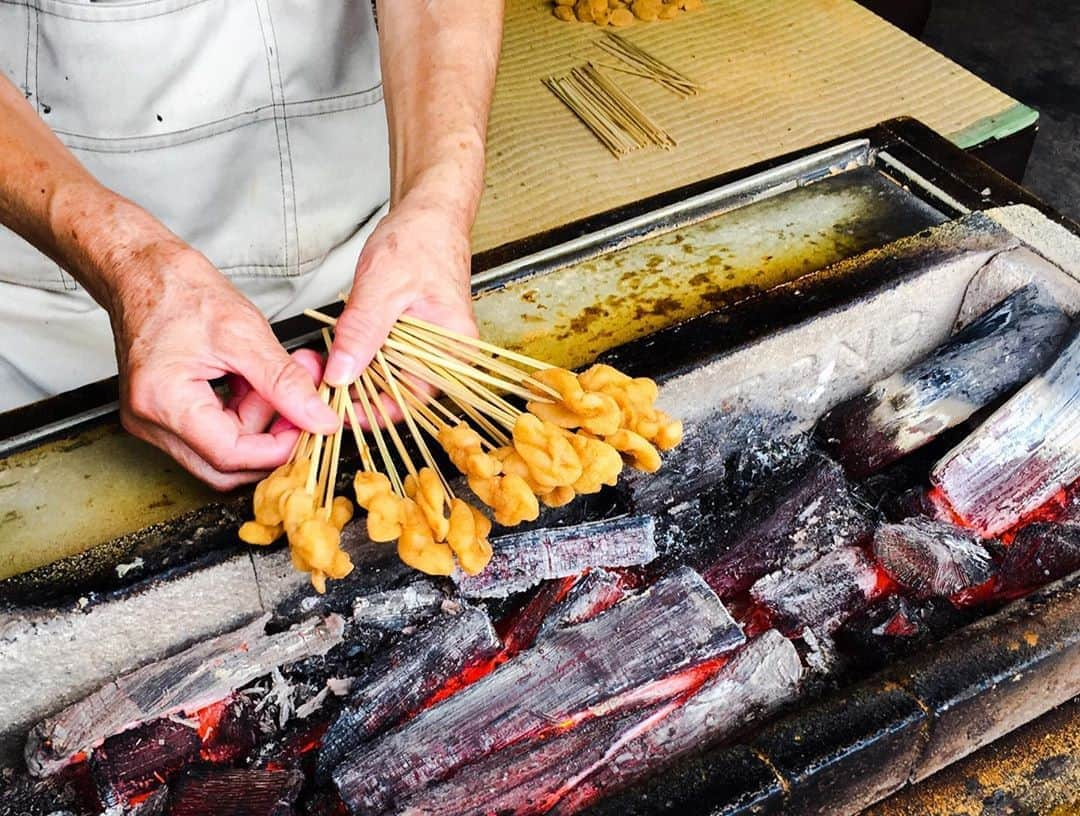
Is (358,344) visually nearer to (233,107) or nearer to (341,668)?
(341,668)

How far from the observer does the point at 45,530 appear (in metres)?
2.00

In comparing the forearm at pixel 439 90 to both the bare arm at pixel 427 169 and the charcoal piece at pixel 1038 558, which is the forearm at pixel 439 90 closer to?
the bare arm at pixel 427 169

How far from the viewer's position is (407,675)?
6.21ft

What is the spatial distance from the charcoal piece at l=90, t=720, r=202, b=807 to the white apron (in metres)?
1.32

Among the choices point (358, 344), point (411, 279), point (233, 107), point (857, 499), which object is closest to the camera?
point (358, 344)

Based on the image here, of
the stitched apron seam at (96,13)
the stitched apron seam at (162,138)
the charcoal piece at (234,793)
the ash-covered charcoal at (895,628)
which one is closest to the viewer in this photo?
the charcoal piece at (234,793)

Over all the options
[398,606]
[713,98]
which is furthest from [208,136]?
[713,98]

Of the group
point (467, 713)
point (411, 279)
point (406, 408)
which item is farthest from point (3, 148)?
point (467, 713)

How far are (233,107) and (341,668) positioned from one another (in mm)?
1488

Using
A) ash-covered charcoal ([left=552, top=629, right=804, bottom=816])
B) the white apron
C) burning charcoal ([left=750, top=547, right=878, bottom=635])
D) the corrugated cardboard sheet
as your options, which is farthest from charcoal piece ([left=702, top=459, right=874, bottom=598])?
the corrugated cardboard sheet

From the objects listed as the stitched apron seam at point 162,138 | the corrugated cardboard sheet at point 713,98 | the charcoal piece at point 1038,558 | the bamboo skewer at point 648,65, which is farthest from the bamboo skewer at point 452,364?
the bamboo skewer at point 648,65

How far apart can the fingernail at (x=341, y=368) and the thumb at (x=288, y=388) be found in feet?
0.15

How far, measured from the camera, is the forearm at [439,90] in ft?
7.24

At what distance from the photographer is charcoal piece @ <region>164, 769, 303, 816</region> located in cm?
168
